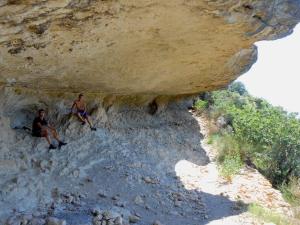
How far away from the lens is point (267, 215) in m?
7.05

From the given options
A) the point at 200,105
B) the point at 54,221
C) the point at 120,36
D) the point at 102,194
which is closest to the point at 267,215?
the point at 102,194

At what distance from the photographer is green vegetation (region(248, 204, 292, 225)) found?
681 cm

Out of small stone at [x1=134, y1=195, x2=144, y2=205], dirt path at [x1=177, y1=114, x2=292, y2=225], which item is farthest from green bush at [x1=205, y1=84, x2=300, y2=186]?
small stone at [x1=134, y1=195, x2=144, y2=205]

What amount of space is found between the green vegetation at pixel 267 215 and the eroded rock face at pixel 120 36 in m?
2.91

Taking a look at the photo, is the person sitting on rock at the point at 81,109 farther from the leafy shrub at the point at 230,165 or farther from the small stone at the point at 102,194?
the leafy shrub at the point at 230,165

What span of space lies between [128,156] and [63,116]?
1.53m

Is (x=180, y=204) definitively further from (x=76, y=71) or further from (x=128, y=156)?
(x=76, y=71)

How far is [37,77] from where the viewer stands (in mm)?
6633

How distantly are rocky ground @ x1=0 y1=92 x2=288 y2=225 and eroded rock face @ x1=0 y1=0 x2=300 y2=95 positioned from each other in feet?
3.65

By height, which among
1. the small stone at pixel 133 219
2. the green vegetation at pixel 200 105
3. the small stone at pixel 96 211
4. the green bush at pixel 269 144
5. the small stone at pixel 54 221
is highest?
the small stone at pixel 54 221

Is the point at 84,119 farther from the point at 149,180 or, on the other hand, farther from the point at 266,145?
the point at 266,145

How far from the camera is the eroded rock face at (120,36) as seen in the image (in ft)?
16.8

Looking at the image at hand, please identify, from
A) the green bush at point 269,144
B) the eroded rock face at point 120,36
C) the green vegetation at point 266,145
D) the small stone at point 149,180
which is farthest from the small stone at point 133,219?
the green bush at point 269,144

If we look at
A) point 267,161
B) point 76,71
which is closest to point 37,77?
point 76,71
